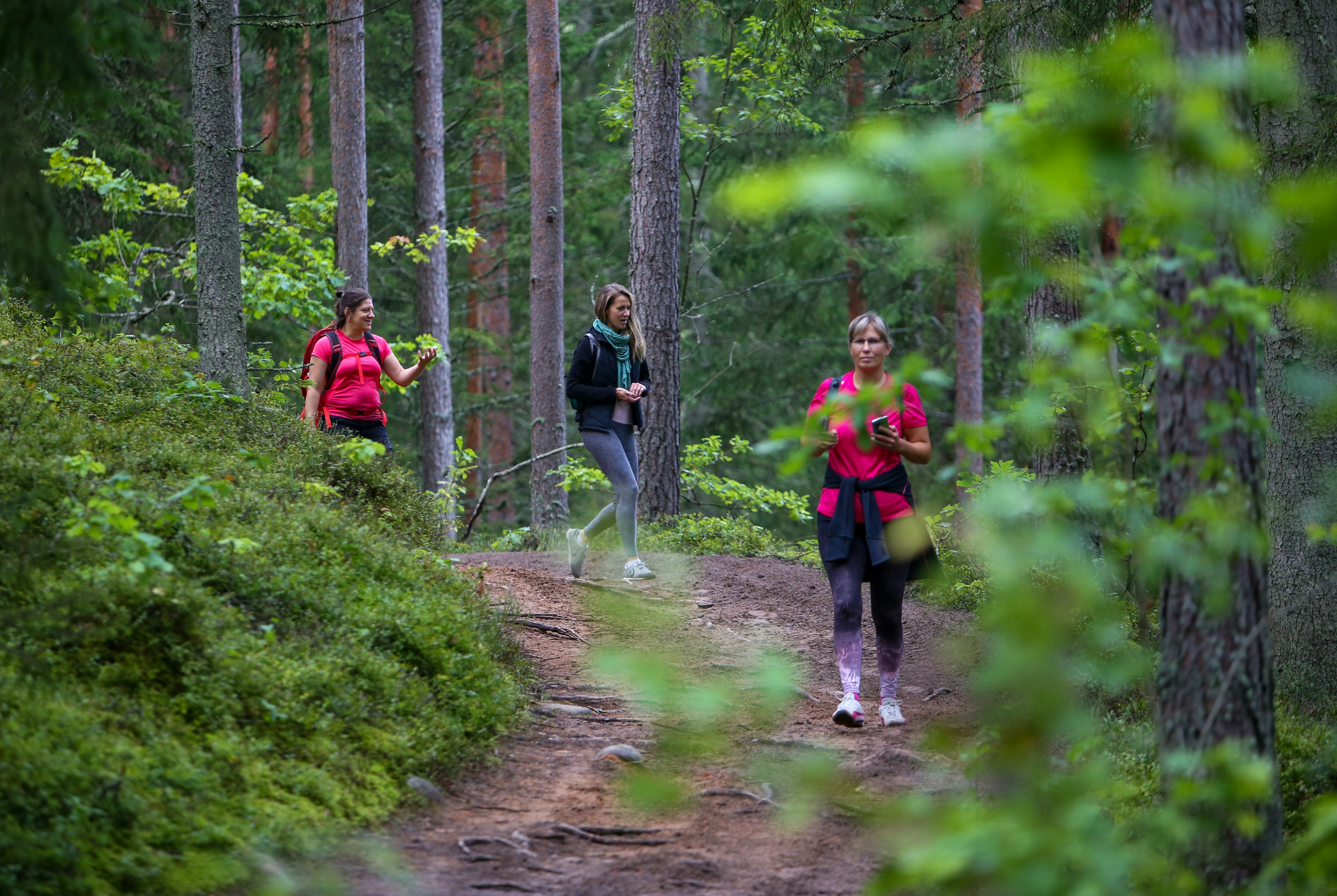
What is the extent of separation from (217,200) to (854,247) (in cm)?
1459

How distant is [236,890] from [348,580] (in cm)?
261

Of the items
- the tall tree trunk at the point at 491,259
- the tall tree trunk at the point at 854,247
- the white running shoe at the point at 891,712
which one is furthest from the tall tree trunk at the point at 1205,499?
the tall tree trunk at the point at 491,259

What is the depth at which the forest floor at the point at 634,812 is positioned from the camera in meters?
4.30

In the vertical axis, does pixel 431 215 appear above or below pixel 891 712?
Answer: above

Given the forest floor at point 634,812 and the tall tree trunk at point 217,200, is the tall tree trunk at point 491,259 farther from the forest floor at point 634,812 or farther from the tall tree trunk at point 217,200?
the forest floor at point 634,812

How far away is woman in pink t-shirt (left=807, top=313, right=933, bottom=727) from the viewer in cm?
605

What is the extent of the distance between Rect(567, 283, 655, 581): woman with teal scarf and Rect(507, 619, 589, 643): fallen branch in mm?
1212

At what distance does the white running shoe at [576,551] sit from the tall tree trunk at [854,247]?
1165 centimetres

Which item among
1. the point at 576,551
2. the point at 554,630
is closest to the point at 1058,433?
the point at 576,551

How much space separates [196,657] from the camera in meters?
4.79

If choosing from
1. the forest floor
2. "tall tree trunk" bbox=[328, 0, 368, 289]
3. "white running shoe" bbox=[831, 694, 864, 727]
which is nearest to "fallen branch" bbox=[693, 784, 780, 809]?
the forest floor

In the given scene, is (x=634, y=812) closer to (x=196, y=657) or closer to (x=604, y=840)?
(x=604, y=840)

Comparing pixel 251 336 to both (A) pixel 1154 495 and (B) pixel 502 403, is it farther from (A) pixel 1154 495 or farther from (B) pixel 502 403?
(A) pixel 1154 495

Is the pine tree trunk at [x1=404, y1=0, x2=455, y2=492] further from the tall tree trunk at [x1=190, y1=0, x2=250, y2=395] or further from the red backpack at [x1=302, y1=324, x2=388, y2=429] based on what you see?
the red backpack at [x1=302, y1=324, x2=388, y2=429]
